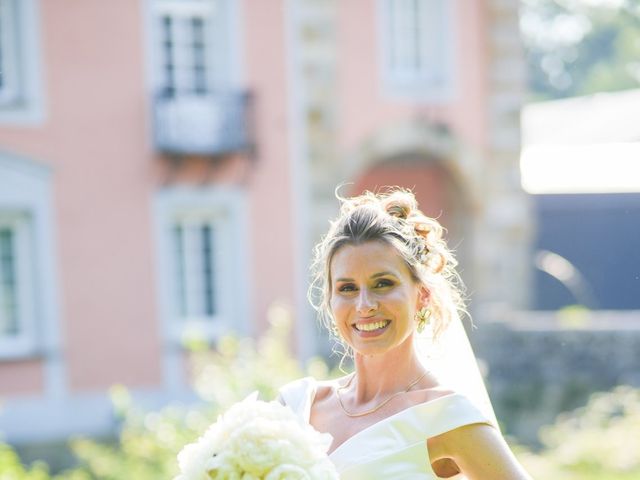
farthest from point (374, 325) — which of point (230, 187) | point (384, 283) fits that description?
point (230, 187)

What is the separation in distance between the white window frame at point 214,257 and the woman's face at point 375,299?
10868 mm

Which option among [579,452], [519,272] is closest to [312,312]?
[519,272]

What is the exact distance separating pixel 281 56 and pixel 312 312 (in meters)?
3.35

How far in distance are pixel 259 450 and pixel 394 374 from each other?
506 millimetres

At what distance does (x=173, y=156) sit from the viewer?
43.6 feet

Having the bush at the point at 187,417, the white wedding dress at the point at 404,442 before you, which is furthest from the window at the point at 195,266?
the white wedding dress at the point at 404,442

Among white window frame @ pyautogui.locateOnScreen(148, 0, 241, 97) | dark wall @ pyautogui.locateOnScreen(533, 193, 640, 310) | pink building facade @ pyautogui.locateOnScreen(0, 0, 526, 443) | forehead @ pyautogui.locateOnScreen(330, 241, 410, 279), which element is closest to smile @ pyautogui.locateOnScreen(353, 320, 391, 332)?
forehead @ pyautogui.locateOnScreen(330, 241, 410, 279)

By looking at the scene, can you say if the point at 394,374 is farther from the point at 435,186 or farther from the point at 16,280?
the point at 435,186

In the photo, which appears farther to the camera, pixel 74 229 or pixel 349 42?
pixel 349 42

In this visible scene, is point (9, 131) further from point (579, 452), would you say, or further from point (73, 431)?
point (579, 452)

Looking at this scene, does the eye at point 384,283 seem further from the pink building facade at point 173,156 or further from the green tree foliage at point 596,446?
the pink building facade at point 173,156

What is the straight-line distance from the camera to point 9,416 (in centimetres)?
1209

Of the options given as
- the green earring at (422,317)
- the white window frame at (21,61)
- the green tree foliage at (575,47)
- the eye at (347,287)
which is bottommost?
the green earring at (422,317)

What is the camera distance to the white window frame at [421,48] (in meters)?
15.5
